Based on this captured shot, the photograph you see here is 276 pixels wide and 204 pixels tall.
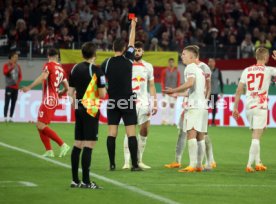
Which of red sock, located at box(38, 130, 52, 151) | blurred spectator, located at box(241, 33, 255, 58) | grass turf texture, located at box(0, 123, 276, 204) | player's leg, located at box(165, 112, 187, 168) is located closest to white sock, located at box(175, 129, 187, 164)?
player's leg, located at box(165, 112, 187, 168)

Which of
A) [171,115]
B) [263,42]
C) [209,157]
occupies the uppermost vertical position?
[263,42]

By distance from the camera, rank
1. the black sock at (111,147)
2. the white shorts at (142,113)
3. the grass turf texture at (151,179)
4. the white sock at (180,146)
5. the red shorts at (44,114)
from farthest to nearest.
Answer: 1. the red shorts at (44,114)
2. the white sock at (180,146)
3. the white shorts at (142,113)
4. the black sock at (111,147)
5. the grass turf texture at (151,179)

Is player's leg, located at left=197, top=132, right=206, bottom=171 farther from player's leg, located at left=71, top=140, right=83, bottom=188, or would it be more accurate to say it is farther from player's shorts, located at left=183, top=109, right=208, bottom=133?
player's leg, located at left=71, top=140, right=83, bottom=188

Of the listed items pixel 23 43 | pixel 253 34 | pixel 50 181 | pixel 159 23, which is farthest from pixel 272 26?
pixel 50 181

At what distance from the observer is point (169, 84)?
28.0 m

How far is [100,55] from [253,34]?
294 inches

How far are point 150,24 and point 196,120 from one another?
1924cm

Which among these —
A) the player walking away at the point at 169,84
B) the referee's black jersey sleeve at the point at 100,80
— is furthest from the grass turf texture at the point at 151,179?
the player walking away at the point at 169,84

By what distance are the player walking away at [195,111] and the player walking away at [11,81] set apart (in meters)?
13.4

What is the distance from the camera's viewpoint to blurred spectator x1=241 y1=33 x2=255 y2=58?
30641mm

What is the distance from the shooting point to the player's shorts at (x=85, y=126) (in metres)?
11.1

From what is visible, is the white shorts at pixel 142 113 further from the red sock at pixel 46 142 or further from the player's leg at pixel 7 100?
the player's leg at pixel 7 100

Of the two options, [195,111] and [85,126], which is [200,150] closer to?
[195,111]

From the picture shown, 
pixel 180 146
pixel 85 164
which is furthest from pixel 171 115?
pixel 85 164
